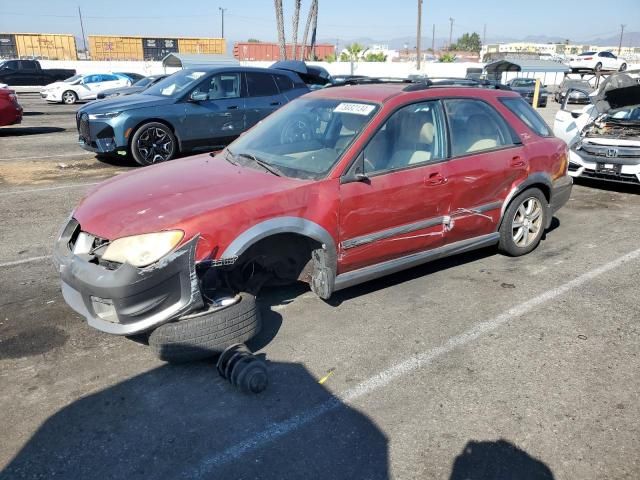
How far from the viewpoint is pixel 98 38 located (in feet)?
186

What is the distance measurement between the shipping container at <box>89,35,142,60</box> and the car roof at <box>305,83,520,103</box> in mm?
60048

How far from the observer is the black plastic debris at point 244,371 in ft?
9.97

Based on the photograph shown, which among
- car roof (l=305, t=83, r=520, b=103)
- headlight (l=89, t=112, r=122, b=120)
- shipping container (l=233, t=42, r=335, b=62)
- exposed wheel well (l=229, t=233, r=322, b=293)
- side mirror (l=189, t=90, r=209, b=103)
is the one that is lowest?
exposed wheel well (l=229, t=233, r=322, b=293)

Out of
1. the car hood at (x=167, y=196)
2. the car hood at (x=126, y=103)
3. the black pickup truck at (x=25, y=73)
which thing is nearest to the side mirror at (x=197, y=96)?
the car hood at (x=126, y=103)

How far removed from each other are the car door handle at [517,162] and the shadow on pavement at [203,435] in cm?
287

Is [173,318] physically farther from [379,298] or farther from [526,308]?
[526,308]

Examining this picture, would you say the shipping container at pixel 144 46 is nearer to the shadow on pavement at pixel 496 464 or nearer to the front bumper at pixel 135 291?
the front bumper at pixel 135 291

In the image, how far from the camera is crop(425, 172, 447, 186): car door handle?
13.8 ft

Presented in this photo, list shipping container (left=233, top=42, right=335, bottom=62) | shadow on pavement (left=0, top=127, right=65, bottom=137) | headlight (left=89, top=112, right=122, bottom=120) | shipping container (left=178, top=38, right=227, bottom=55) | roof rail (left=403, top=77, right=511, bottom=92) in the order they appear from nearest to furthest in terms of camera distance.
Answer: roof rail (left=403, top=77, right=511, bottom=92)
headlight (left=89, top=112, right=122, bottom=120)
shadow on pavement (left=0, top=127, right=65, bottom=137)
shipping container (left=178, top=38, right=227, bottom=55)
shipping container (left=233, top=42, right=335, bottom=62)

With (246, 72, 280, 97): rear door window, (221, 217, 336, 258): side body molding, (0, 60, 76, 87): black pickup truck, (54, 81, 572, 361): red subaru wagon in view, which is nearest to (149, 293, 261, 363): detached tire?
(54, 81, 572, 361): red subaru wagon

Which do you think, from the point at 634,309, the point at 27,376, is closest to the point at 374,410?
the point at 27,376

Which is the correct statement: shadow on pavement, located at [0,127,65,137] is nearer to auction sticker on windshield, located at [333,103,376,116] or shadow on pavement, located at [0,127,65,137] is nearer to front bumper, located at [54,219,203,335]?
auction sticker on windshield, located at [333,103,376,116]

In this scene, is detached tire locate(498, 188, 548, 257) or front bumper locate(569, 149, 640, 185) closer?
detached tire locate(498, 188, 548, 257)

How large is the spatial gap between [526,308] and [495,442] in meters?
1.72
